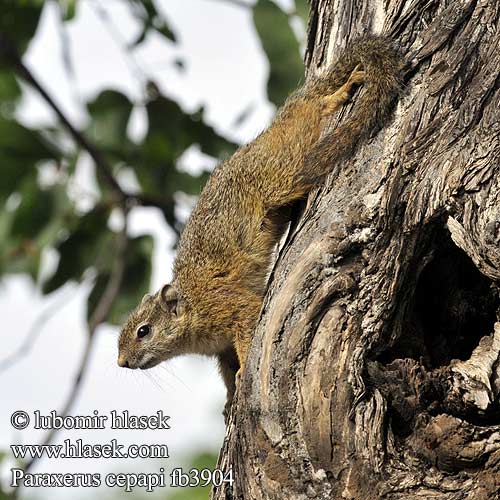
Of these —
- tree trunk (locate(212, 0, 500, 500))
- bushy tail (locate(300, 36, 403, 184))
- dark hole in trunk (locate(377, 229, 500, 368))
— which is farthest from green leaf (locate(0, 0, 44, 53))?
dark hole in trunk (locate(377, 229, 500, 368))

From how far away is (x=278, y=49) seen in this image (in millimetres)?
5578

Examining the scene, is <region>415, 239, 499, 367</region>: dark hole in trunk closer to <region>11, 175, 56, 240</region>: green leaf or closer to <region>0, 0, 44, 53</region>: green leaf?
<region>11, 175, 56, 240</region>: green leaf

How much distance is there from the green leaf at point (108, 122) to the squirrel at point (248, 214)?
3.32 feet

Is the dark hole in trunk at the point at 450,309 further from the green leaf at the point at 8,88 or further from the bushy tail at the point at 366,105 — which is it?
the green leaf at the point at 8,88

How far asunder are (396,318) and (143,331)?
213 cm

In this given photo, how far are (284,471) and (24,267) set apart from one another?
2.84 meters

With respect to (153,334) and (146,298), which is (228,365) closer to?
(153,334)

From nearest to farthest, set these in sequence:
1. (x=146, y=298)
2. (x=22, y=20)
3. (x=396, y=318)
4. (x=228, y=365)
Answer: (x=396, y=318), (x=228, y=365), (x=146, y=298), (x=22, y=20)

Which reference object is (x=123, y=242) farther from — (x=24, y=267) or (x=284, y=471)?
(x=284, y=471)

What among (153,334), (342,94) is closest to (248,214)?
(342,94)

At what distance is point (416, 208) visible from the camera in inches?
147

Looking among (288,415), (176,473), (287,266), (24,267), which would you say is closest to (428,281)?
(287,266)

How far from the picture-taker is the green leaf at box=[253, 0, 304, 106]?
5.53 meters

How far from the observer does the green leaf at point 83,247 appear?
18.9 feet
